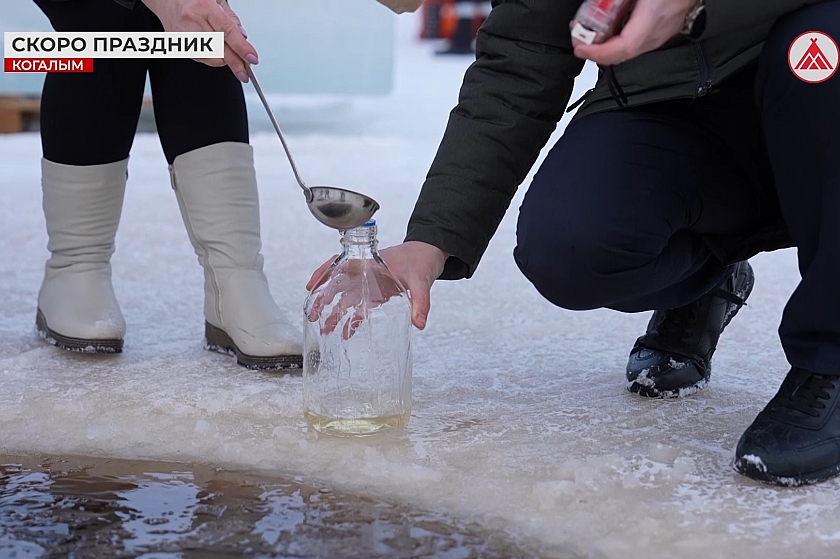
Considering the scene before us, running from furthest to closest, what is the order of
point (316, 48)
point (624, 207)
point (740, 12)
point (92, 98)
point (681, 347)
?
point (316, 48), point (92, 98), point (681, 347), point (624, 207), point (740, 12)

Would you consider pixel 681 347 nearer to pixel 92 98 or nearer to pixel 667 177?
pixel 667 177

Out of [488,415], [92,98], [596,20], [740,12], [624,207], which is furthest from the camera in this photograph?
[92,98]

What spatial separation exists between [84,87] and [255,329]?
0.42 m

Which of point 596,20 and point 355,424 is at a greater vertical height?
point 596,20

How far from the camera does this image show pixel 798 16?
1121 mm

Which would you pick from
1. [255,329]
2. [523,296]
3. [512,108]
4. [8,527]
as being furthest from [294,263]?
[8,527]

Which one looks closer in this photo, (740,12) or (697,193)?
(740,12)

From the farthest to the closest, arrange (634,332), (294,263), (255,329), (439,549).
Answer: (294,263), (634,332), (255,329), (439,549)

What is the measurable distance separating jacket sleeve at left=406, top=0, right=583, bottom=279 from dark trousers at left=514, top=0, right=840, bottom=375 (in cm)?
4

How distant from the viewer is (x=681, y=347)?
1.46 meters

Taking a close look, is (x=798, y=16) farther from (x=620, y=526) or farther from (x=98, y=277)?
(x=98, y=277)

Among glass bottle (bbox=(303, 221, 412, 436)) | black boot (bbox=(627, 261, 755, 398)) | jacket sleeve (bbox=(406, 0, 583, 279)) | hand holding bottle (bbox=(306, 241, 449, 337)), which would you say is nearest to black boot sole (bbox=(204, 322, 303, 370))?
glass bottle (bbox=(303, 221, 412, 436))

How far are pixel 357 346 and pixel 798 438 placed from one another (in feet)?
1.84

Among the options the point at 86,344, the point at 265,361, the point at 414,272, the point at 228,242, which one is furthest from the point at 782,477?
the point at 86,344
